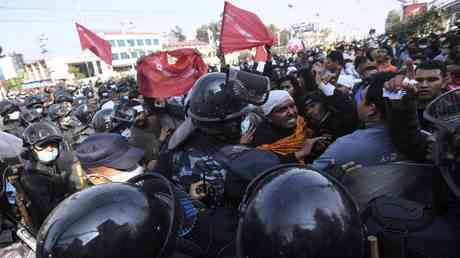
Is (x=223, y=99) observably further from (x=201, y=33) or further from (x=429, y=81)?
(x=201, y=33)

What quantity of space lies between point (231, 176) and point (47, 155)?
7.84ft

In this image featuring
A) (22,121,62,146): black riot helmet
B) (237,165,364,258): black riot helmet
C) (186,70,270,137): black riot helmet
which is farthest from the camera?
(22,121,62,146): black riot helmet

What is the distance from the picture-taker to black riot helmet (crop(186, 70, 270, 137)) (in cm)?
191

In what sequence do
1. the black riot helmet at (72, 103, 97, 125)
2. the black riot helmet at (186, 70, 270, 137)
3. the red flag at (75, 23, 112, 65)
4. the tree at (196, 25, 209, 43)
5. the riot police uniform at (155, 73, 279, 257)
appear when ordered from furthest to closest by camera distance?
the tree at (196, 25, 209, 43)
the black riot helmet at (72, 103, 97, 125)
the red flag at (75, 23, 112, 65)
the black riot helmet at (186, 70, 270, 137)
the riot police uniform at (155, 73, 279, 257)

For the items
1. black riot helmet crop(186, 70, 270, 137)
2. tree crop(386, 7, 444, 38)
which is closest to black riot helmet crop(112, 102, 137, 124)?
black riot helmet crop(186, 70, 270, 137)

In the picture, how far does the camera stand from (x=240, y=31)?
18.8 ft

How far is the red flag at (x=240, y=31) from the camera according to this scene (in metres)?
5.66

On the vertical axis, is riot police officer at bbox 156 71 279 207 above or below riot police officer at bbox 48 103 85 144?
above

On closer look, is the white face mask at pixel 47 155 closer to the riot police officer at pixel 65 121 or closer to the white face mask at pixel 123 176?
the white face mask at pixel 123 176

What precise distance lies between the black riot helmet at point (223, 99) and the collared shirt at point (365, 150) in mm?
535

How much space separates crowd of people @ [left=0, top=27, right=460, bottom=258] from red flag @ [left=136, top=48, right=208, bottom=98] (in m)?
1.67

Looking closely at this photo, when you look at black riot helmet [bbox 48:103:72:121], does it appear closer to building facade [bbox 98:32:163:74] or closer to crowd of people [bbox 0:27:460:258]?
crowd of people [bbox 0:27:460:258]

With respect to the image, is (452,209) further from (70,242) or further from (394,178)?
(70,242)

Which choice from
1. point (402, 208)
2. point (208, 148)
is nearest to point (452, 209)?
point (402, 208)
